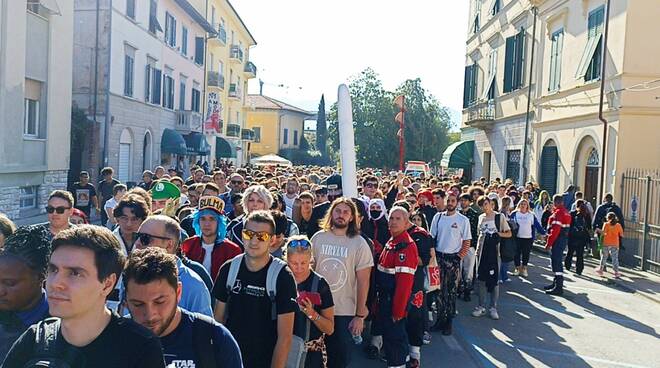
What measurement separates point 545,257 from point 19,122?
13923 millimetres

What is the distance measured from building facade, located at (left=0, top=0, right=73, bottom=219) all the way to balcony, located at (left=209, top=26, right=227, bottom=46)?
20723 millimetres

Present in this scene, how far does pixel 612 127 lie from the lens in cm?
1544

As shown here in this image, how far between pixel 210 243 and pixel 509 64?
21913 mm

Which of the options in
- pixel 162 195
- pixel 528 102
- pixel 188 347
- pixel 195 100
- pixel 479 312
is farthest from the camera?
pixel 195 100

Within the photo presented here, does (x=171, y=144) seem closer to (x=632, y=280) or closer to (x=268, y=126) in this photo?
(x=632, y=280)

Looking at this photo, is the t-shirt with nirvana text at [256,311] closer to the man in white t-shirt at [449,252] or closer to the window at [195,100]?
the man in white t-shirt at [449,252]

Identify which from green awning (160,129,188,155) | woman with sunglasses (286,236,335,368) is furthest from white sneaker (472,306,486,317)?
green awning (160,129,188,155)

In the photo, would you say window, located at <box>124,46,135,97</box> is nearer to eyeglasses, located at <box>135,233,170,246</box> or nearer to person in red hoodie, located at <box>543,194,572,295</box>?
person in red hoodie, located at <box>543,194,572,295</box>

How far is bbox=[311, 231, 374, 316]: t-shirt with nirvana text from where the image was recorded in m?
5.21

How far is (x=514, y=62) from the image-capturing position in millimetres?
23578

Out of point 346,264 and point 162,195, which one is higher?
point 162,195

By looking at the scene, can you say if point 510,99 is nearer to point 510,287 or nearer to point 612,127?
point 612,127

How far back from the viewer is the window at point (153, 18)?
24812 mm

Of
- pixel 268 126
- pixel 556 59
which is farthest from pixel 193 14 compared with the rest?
pixel 268 126
